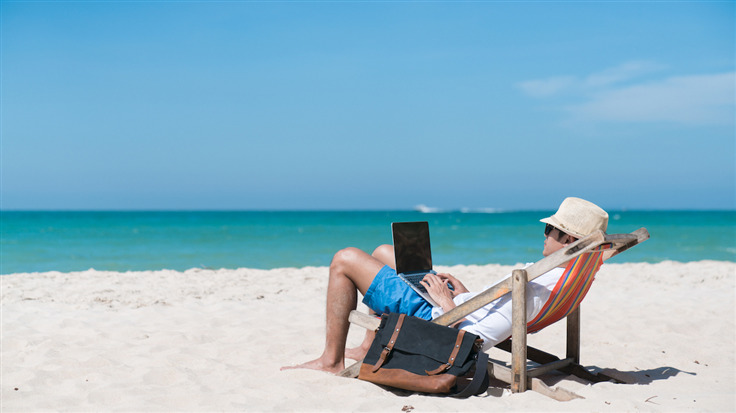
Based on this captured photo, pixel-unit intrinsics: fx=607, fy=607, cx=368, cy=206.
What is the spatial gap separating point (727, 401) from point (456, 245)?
1818 centimetres

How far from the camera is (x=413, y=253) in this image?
12.0 ft

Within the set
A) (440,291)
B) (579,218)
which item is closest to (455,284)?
(440,291)

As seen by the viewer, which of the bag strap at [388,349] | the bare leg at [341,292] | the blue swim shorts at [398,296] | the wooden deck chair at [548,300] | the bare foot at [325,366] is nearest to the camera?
the wooden deck chair at [548,300]

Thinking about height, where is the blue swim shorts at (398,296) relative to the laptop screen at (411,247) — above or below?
below

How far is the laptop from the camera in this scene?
353cm

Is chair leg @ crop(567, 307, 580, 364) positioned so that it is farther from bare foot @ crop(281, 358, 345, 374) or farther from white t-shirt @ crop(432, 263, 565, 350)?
bare foot @ crop(281, 358, 345, 374)

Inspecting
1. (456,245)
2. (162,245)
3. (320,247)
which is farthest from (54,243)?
(456,245)

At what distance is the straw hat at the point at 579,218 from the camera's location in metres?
3.22

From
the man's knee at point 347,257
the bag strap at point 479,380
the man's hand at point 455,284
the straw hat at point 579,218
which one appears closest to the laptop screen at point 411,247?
the man's hand at point 455,284

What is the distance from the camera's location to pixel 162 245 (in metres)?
21.3

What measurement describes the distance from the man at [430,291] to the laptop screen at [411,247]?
0.32 feet

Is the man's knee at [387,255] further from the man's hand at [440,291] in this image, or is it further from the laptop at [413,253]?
the man's hand at [440,291]

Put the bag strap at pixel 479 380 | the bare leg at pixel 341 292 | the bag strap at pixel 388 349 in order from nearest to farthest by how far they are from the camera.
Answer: the bag strap at pixel 479 380 → the bag strap at pixel 388 349 → the bare leg at pixel 341 292

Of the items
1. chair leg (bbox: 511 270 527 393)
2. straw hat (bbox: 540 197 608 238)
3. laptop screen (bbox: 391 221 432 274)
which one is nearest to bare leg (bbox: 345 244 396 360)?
laptop screen (bbox: 391 221 432 274)
